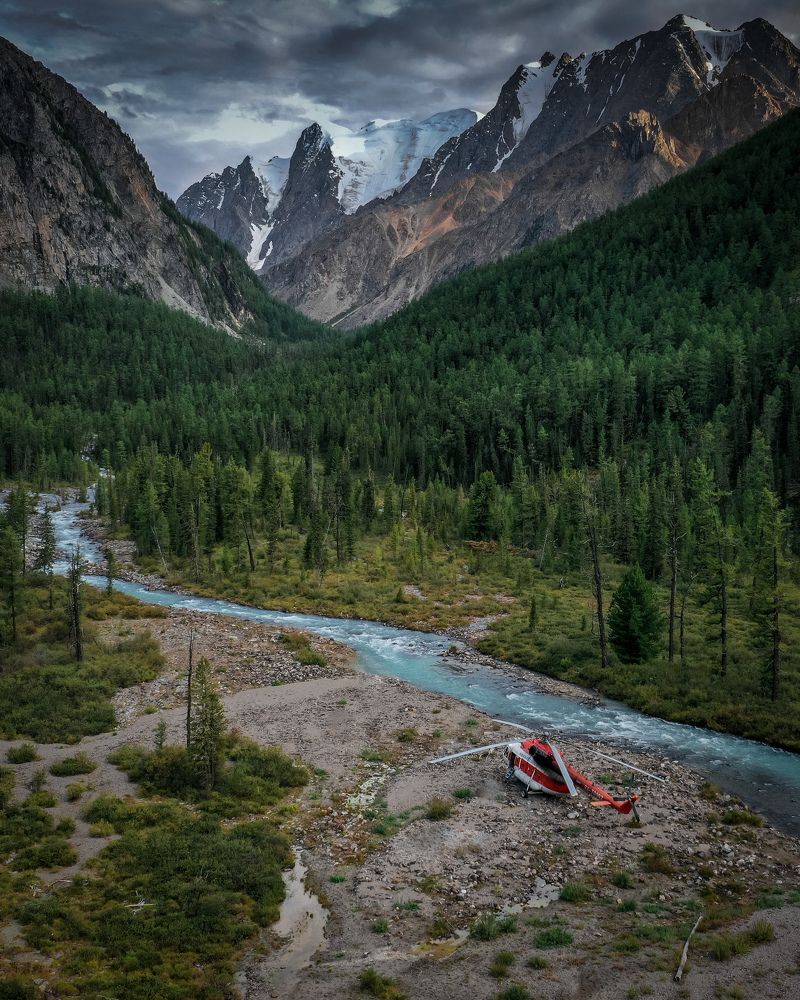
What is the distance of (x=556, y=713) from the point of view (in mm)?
47562

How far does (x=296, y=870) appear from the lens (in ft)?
94.4

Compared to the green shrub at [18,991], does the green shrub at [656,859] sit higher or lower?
lower

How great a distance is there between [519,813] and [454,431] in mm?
138182

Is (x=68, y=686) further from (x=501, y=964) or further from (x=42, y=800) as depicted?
(x=501, y=964)

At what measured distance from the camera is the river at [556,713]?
36.5 meters

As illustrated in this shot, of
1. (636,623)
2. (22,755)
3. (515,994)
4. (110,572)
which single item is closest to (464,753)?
(515,994)

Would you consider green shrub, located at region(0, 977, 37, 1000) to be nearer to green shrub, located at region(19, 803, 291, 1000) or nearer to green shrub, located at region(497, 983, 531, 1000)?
green shrub, located at region(19, 803, 291, 1000)

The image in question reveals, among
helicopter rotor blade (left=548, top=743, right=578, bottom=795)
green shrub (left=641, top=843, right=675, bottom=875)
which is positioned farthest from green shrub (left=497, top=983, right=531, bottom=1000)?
helicopter rotor blade (left=548, top=743, right=578, bottom=795)

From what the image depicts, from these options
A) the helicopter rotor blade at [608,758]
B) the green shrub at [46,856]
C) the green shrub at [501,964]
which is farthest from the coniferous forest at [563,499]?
the green shrub at [46,856]

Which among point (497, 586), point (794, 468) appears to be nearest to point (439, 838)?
point (497, 586)

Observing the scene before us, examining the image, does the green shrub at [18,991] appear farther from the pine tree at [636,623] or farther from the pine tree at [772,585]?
the pine tree at [636,623]

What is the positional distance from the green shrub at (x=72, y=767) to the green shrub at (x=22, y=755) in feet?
5.60

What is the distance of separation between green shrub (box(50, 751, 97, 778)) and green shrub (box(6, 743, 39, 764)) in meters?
1.71

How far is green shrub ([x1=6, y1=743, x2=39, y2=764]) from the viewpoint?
123ft
